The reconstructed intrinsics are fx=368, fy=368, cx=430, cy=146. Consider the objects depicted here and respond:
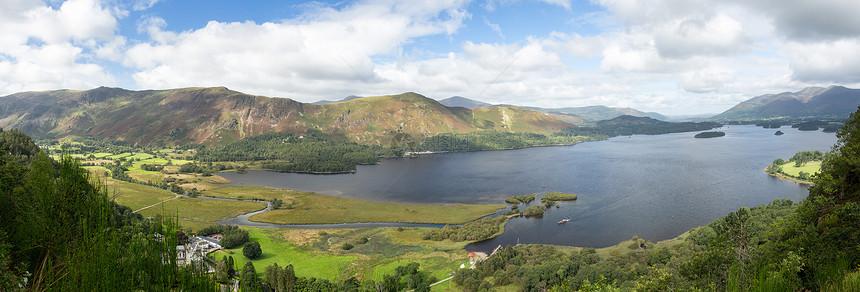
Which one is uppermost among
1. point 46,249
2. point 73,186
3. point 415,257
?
point 73,186

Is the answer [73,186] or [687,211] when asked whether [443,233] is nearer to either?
[687,211]

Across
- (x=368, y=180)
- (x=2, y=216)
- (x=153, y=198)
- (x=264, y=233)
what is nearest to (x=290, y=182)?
(x=368, y=180)

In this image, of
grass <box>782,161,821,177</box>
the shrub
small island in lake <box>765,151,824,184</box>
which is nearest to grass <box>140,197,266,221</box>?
the shrub

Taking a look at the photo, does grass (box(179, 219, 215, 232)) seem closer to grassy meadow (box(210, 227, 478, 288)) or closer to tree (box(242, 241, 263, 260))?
grassy meadow (box(210, 227, 478, 288))

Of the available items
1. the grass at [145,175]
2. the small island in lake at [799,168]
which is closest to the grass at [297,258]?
the grass at [145,175]

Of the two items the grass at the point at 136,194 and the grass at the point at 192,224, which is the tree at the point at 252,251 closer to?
the grass at the point at 192,224

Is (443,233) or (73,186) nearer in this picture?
(73,186)
